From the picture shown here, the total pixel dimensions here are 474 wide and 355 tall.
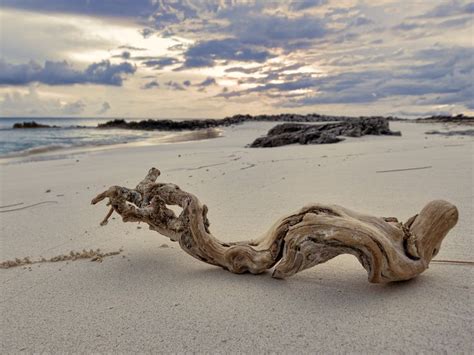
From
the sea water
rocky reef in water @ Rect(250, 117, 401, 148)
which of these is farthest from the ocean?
rocky reef in water @ Rect(250, 117, 401, 148)

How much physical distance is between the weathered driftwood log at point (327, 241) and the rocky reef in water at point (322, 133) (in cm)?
975

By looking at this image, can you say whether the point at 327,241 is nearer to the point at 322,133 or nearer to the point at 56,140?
the point at 322,133

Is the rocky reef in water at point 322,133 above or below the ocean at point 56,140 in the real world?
above

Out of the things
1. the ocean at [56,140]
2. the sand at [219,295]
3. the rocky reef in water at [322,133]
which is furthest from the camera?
the ocean at [56,140]

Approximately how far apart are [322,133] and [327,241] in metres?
11.1

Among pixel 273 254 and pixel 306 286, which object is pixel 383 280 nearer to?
pixel 306 286

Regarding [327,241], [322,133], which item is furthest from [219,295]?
[322,133]

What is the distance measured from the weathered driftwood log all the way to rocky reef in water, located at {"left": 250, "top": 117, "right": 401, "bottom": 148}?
9.75 meters

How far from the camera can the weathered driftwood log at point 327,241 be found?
2.43 meters

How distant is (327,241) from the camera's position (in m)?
2.47

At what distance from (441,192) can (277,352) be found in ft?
12.8

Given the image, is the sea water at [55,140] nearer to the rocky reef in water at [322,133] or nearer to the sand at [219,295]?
the rocky reef in water at [322,133]

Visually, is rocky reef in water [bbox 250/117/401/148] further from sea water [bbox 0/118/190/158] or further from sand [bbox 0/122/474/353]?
sea water [bbox 0/118/190/158]

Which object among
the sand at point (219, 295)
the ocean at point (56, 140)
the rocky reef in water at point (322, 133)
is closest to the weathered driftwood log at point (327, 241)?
the sand at point (219, 295)
